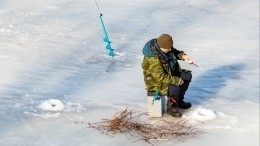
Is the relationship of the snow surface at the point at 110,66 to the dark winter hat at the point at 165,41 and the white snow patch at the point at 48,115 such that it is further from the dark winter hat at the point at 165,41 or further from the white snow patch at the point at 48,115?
the dark winter hat at the point at 165,41

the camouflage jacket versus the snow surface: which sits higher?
the camouflage jacket

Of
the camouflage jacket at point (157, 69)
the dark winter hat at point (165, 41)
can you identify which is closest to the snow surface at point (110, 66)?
the camouflage jacket at point (157, 69)

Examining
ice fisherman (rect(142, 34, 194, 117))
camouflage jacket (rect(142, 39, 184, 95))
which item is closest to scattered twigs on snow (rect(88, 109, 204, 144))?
ice fisherman (rect(142, 34, 194, 117))

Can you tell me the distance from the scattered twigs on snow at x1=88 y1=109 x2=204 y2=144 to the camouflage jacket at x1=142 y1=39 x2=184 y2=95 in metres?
0.45

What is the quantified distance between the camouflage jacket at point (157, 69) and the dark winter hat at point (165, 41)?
0.26ft

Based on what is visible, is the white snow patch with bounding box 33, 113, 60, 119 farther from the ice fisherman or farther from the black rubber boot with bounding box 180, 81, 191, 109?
the black rubber boot with bounding box 180, 81, 191, 109

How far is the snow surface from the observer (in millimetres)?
6434

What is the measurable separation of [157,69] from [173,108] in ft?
2.18

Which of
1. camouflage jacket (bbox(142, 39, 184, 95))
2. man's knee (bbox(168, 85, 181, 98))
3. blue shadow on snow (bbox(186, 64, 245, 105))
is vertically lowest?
blue shadow on snow (bbox(186, 64, 245, 105))

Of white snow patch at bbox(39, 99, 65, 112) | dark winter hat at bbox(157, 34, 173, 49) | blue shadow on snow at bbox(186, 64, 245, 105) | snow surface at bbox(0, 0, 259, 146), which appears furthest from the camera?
blue shadow on snow at bbox(186, 64, 245, 105)

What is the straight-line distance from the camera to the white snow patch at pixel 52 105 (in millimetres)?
6914

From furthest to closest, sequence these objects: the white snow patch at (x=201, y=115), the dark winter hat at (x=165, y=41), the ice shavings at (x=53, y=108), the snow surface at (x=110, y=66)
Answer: the ice shavings at (x=53, y=108)
the white snow patch at (x=201, y=115)
the snow surface at (x=110, y=66)
the dark winter hat at (x=165, y=41)

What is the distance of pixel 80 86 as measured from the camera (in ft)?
26.1

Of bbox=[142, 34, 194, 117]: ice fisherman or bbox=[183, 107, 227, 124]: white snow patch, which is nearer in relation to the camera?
bbox=[142, 34, 194, 117]: ice fisherman
